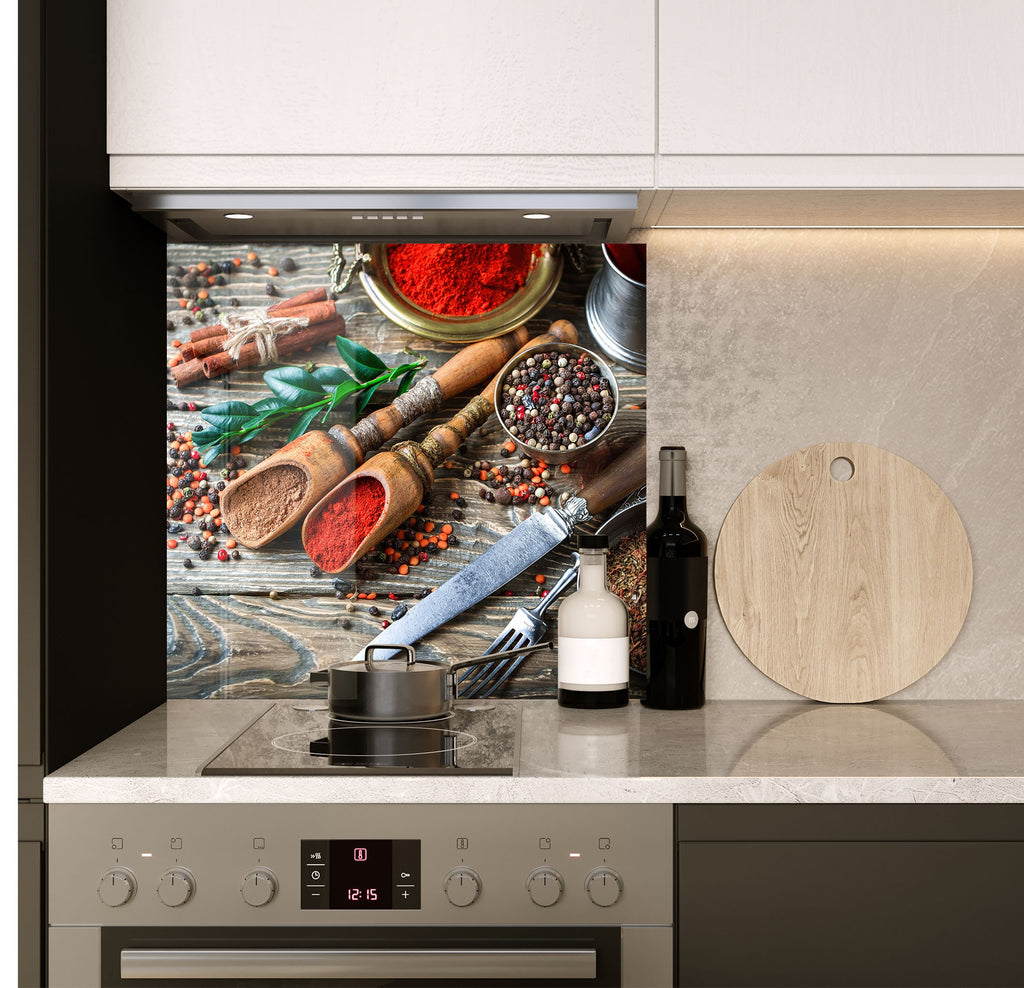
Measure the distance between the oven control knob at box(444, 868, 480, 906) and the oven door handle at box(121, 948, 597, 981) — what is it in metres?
0.06

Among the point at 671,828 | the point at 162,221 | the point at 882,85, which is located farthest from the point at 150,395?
the point at 882,85

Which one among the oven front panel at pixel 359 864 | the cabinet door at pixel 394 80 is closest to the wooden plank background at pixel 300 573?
the cabinet door at pixel 394 80

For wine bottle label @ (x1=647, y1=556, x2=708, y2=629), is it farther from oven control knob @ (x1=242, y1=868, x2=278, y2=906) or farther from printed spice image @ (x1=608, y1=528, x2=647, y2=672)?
oven control knob @ (x1=242, y1=868, x2=278, y2=906)

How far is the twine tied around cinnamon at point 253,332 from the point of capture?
1.82 metres

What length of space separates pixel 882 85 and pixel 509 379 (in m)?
0.75

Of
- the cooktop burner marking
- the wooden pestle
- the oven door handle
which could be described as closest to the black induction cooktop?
the cooktop burner marking

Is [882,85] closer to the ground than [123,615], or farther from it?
farther from it

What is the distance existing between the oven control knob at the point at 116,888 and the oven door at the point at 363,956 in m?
0.04

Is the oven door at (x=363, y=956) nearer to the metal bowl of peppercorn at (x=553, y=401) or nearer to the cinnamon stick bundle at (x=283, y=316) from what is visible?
the metal bowl of peppercorn at (x=553, y=401)

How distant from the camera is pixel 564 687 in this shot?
1689 mm

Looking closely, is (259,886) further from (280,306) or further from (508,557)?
(280,306)

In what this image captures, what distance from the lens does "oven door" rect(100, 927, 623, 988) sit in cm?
123

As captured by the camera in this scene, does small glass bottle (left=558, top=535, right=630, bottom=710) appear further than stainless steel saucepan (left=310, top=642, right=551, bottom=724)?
Yes
